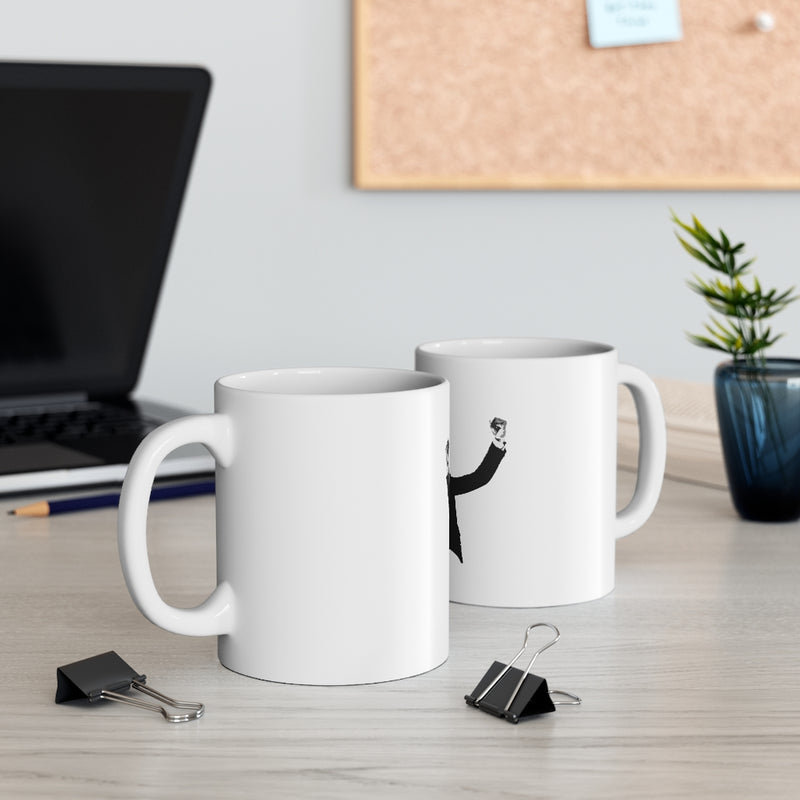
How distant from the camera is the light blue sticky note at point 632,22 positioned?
1.68 meters

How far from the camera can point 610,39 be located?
1691mm

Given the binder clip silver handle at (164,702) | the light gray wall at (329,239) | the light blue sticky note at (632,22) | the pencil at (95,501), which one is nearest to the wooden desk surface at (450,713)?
the binder clip silver handle at (164,702)

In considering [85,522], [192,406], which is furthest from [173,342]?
[85,522]

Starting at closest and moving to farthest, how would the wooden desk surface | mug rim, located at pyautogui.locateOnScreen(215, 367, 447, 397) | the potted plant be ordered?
the wooden desk surface < mug rim, located at pyautogui.locateOnScreen(215, 367, 447, 397) < the potted plant

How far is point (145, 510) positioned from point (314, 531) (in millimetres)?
64

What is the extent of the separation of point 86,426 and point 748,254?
1.24m

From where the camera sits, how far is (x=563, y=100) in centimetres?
170

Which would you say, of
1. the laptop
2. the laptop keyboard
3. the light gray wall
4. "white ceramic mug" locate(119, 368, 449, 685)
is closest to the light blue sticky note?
the light gray wall

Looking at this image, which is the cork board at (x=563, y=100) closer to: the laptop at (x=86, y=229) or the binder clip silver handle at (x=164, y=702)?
the laptop at (x=86, y=229)

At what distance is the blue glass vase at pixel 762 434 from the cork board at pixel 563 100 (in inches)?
41.1

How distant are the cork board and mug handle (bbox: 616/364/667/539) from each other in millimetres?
1144

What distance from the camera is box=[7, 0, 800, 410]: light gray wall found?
1.66 meters

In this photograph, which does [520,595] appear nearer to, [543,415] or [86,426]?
[543,415]

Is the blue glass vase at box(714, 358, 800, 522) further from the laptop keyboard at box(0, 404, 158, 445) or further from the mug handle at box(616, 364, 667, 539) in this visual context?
the laptop keyboard at box(0, 404, 158, 445)
